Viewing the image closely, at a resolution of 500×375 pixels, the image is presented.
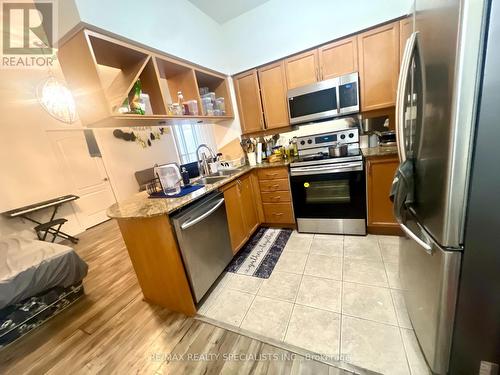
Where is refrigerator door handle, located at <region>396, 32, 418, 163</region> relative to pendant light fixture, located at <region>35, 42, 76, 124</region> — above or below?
below

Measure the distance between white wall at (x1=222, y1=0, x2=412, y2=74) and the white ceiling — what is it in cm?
7

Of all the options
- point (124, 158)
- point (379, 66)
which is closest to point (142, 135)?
point (124, 158)

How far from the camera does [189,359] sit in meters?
1.28

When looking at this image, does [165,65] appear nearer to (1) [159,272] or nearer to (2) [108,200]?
(1) [159,272]

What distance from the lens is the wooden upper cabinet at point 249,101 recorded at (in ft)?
9.04

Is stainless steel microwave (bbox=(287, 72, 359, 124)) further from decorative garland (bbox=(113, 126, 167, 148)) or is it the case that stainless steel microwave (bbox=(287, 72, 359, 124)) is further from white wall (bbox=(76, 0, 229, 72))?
decorative garland (bbox=(113, 126, 167, 148))

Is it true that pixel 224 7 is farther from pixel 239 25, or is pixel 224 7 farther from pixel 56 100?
pixel 56 100

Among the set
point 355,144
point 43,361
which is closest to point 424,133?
point 355,144

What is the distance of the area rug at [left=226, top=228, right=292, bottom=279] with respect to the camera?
203 centimetres

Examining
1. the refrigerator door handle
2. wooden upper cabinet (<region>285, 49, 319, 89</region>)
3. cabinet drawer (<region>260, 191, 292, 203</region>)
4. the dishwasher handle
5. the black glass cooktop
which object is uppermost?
wooden upper cabinet (<region>285, 49, 319, 89</region>)

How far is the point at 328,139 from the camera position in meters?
2.44

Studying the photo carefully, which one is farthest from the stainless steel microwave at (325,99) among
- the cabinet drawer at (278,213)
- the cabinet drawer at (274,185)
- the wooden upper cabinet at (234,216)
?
the wooden upper cabinet at (234,216)

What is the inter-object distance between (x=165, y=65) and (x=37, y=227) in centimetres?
341

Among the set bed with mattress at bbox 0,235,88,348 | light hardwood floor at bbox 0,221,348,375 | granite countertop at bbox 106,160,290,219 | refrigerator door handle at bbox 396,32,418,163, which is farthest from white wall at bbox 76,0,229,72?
light hardwood floor at bbox 0,221,348,375
